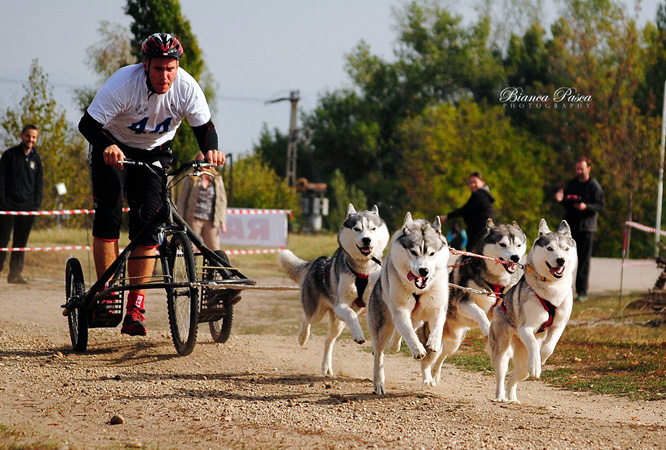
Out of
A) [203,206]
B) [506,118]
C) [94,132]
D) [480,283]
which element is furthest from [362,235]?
[506,118]

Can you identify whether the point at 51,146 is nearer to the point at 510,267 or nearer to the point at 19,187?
the point at 19,187

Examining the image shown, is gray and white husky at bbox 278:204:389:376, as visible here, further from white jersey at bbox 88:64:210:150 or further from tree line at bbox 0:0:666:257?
tree line at bbox 0:0:666:257

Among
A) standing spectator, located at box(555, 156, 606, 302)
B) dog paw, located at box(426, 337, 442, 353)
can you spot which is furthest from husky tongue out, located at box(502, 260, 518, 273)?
standing spectator, located at box(555, 156, 606, 302)

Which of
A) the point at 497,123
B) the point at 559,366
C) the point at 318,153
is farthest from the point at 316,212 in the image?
the point at 559,366

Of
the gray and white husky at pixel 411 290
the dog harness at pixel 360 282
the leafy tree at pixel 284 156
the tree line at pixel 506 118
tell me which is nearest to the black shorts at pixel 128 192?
the dog harness at pixel 360 282

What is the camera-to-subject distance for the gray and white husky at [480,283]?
594 cm

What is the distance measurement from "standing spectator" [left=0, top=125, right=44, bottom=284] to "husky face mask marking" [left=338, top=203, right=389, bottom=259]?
22.1 ft

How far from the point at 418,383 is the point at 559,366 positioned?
5.46ft

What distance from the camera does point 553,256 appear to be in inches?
209

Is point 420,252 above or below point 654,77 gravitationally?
below

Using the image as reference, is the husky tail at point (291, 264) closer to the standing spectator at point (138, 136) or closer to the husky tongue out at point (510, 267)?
the standing spectator at point (138, 136)

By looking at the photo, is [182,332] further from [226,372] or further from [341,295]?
[341,295]

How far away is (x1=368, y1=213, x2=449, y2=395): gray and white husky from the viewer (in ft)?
16.6

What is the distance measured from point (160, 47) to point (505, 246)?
122 inches
